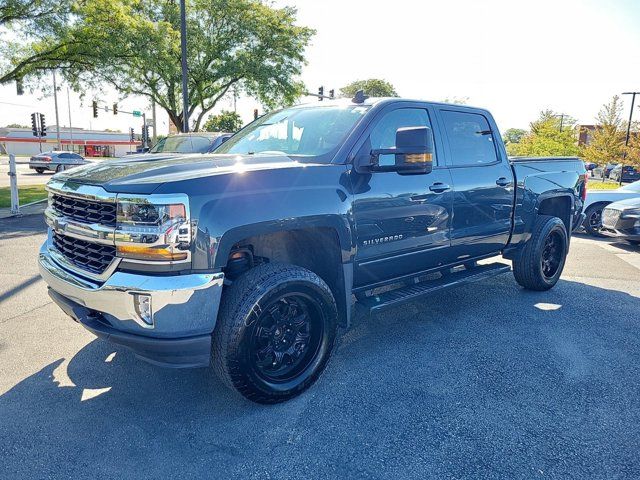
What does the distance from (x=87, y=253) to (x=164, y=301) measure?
0.75 meters

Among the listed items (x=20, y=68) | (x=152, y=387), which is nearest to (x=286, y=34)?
(x=20, y=68)

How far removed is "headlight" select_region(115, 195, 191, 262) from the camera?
2404 mm

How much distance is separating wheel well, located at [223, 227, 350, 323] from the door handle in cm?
112

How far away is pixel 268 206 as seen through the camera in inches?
108

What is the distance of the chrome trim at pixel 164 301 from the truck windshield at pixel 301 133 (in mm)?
1315

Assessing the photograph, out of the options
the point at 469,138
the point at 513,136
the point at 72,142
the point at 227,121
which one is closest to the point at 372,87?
the point at 513,136

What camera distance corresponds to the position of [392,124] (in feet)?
12.0

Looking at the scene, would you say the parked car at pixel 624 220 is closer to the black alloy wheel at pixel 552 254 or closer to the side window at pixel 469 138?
the black alloy wheel at pixel 552 254

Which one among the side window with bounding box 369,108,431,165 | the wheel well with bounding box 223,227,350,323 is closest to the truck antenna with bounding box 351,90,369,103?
the side window with bounding box 369,108,431,165

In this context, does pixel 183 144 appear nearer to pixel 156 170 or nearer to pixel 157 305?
pixel 156 170

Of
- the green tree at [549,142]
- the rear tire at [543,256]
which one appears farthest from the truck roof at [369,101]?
the green tree at [549,142]

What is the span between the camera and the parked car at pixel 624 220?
8.16 metres

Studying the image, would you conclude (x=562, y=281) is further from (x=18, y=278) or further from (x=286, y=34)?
(x=286, y=34)

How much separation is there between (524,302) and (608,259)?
3543 millimetres
